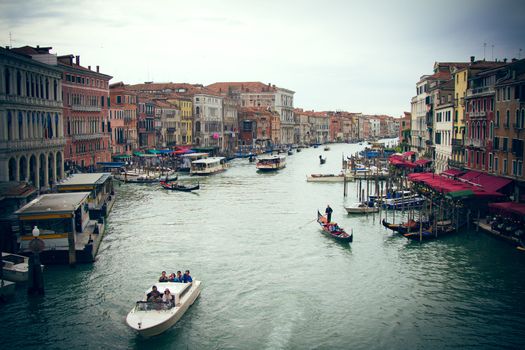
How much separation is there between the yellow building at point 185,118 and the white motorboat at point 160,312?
5890 cm

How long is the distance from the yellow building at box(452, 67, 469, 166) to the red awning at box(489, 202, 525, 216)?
11092 mm

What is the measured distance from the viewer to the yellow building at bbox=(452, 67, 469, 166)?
1394 inches

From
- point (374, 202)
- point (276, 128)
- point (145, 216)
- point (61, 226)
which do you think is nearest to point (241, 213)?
point (145, 216)

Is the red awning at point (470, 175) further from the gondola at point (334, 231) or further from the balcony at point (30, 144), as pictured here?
the balcony at point (30, 144)

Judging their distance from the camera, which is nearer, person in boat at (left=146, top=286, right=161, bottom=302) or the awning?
person in boat at (left=146, top=286, right=161, bottom=302)

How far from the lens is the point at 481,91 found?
104ft

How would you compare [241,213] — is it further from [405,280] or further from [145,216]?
[405,280]

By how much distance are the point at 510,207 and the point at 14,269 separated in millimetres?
18812

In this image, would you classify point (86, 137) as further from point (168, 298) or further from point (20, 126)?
point (168, 298)

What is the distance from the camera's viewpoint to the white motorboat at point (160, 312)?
13852 mm

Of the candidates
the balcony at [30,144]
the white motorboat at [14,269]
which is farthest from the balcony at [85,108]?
the white motorboat at [14,269]

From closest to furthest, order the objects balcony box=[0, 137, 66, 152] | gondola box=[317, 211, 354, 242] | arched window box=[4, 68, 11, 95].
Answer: gondola box=[317, 211, 354, 242] → balcony box=[0, 137, 66, 152] → arched window box=[4, 68, 11, 95]

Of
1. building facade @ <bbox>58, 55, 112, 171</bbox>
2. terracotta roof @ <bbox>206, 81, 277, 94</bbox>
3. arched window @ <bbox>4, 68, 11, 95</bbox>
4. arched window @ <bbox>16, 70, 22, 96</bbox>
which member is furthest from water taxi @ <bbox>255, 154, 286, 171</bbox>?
terracotta roof @ <bbox>206, 81, 277, 94</bbox>

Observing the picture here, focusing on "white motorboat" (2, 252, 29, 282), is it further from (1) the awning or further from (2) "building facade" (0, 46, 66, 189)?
(1) the awning
